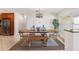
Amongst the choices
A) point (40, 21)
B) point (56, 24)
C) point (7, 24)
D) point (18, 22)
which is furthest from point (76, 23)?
point (7, 24)

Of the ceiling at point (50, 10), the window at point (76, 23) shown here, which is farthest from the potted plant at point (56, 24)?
the window at point (76, 23)

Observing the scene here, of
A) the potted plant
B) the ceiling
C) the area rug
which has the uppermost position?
the ceiling

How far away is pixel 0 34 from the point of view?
352 centimetres

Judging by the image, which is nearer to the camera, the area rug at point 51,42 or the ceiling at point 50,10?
the ceiling at point 50,10

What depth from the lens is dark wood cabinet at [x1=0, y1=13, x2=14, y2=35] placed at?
11.5ft

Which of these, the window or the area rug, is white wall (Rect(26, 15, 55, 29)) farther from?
→ the window

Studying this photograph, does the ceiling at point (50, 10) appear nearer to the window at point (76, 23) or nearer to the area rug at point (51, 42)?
the window at point (76, 23)

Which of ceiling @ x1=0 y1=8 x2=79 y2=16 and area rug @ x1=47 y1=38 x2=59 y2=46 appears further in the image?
area rug @ x1=47 y1=38 x2=59 y2=46

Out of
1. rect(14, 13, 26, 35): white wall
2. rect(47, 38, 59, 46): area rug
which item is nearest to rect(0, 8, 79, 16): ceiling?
rect(14, 13, 26, 35): white wall

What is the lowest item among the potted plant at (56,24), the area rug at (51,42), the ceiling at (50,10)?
the area rug at (51,42)

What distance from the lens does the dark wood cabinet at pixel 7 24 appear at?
349cm

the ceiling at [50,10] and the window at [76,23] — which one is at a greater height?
the ceiling at [50,10]
